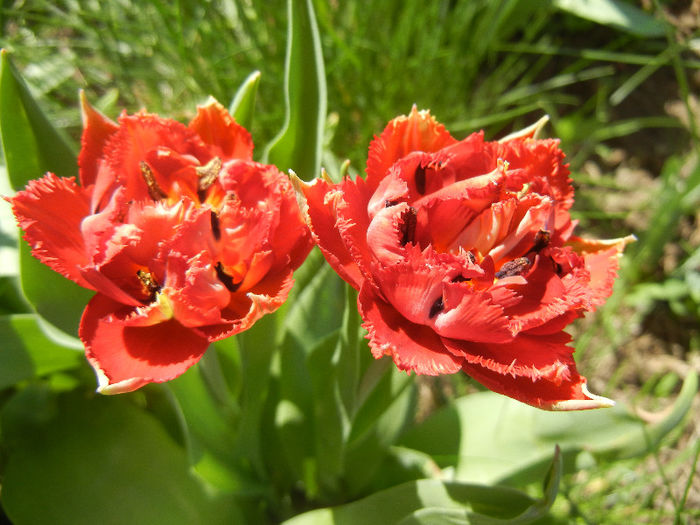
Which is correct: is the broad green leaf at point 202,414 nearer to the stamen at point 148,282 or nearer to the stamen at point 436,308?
the stamen at point 148,282

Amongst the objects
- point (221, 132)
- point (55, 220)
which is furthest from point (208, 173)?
point (55, 220)

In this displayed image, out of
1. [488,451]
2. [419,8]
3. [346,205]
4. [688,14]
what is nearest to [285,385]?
[488,451]

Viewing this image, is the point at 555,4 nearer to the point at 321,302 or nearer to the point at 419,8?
the point at 419,8

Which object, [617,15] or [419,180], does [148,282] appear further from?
[617,15]

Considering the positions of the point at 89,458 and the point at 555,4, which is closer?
the point at 89,458

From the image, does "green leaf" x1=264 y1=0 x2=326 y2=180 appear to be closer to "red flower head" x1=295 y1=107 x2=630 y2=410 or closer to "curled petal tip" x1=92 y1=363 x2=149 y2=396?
"red flower head" x1=295 y1=107 x2=630 y2=410

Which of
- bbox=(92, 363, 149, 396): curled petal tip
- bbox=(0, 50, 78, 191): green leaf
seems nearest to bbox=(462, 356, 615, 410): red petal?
bbox=(92, 363, 149, 396): curled petal tip

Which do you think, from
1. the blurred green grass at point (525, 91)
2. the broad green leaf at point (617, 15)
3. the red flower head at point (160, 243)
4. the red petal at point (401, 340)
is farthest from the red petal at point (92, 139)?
the broad green leaf at point (617, 15)
